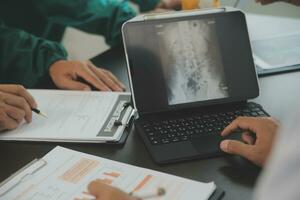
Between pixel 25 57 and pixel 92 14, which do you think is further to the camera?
pixel 92 14

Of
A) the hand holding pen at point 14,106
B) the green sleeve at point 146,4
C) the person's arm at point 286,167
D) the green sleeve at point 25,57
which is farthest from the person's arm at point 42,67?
the person's arm at point 286,167

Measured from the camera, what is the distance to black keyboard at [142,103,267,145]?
0.93 m

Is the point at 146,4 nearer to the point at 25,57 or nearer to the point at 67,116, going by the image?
the point at 25,57

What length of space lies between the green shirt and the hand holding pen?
9.5 inches

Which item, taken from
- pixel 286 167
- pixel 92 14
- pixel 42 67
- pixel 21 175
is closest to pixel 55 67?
pixel 42 67

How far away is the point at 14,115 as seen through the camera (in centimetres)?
100

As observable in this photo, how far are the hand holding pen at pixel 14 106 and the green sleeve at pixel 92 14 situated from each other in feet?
1.82

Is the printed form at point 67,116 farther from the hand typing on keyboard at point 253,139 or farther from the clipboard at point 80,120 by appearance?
the hand typing on keyboard at point 253,139

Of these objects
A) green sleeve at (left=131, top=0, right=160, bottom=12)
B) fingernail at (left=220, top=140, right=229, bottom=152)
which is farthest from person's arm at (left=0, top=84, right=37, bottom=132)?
green sleeve at (left=131, top=0, right=160, bottom=12)

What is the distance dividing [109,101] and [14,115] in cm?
23

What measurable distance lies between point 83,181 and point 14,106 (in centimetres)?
32

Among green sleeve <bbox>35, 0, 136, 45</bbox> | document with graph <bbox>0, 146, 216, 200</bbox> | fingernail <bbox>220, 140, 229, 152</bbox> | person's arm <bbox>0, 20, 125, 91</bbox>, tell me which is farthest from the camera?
green sleeve <bbox>35, 0, 136, 45</bbox>

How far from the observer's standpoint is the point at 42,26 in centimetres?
168

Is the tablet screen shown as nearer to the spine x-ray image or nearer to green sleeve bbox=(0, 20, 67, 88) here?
the spine x-ray image
